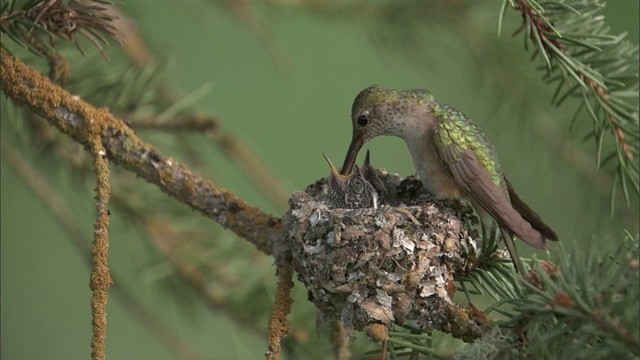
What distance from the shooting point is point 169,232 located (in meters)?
2.10

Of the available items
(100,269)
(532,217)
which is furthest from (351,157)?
(100,269)

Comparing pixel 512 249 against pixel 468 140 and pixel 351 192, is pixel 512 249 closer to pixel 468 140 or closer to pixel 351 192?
pixel 468 140

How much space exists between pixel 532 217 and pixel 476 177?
7.5 inches

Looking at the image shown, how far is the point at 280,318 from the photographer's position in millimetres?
1481

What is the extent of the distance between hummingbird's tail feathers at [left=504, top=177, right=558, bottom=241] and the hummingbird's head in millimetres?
373

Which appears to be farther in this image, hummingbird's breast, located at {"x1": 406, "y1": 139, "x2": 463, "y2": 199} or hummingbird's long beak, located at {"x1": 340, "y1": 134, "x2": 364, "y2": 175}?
hummingbird's long beak, located at {"x1": 340, "y1": 134, "x2": 364, "y2": 175}

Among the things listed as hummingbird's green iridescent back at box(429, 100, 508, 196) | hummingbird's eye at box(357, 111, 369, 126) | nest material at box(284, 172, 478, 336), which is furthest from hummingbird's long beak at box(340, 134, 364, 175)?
nest material at box(284, 172, 478, 336)

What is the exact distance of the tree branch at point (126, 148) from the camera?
5.30 ft

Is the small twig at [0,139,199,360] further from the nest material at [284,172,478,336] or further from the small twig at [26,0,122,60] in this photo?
the small twig at [26,0,122,60]

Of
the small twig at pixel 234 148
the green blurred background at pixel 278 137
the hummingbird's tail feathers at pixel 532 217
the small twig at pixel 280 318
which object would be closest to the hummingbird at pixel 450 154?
the hummingbird's tail feathers at pixel 532 217

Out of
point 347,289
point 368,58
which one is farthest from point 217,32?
point 347,289

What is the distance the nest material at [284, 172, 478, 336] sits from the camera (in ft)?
5.30

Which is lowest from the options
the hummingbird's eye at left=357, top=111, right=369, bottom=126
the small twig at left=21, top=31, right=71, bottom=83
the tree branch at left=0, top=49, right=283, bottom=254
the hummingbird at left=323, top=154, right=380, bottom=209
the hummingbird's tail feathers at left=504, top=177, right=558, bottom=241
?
the hummingbird's tail feathers at left=504, top=177, right=558, bottom=241

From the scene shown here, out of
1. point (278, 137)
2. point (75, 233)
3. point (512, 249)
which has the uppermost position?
point (278, 137)
